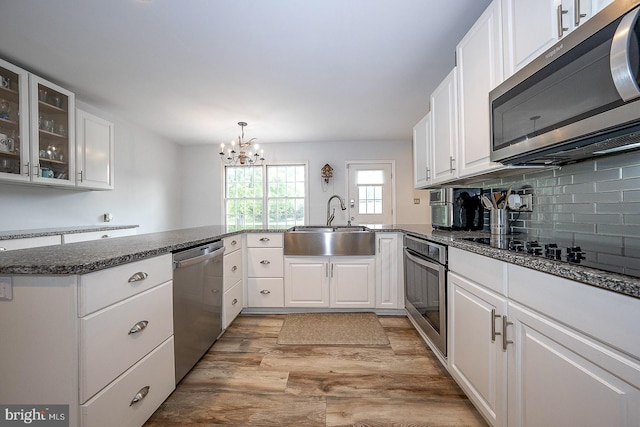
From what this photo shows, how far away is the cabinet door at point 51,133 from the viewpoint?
2.37 metres

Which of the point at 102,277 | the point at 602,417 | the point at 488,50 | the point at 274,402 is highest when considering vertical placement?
the point at 488,50

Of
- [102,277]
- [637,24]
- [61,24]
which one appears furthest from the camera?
[61,24]

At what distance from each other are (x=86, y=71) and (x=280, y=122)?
7.17ft

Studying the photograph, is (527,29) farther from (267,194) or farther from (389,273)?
(267,194)

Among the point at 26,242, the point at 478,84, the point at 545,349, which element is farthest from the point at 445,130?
the point at 26,242

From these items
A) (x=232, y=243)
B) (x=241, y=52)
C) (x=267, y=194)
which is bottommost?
(x=232, y=243)

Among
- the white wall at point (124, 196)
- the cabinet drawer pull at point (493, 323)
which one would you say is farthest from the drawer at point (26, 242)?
the cabinet drawer pull at point (493, 323)

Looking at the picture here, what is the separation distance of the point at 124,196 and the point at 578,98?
483 cm

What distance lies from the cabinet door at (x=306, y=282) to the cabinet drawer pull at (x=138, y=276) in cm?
152

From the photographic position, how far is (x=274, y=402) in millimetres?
1434

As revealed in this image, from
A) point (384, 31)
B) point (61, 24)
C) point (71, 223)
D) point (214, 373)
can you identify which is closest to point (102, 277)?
point (214, 373)

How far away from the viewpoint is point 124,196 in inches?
153

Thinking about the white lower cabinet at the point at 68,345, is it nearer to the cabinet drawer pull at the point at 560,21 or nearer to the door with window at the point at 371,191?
the cabinet drawer pull at the point at 560,21

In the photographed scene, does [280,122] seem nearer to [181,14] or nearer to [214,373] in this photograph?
[181,14]
